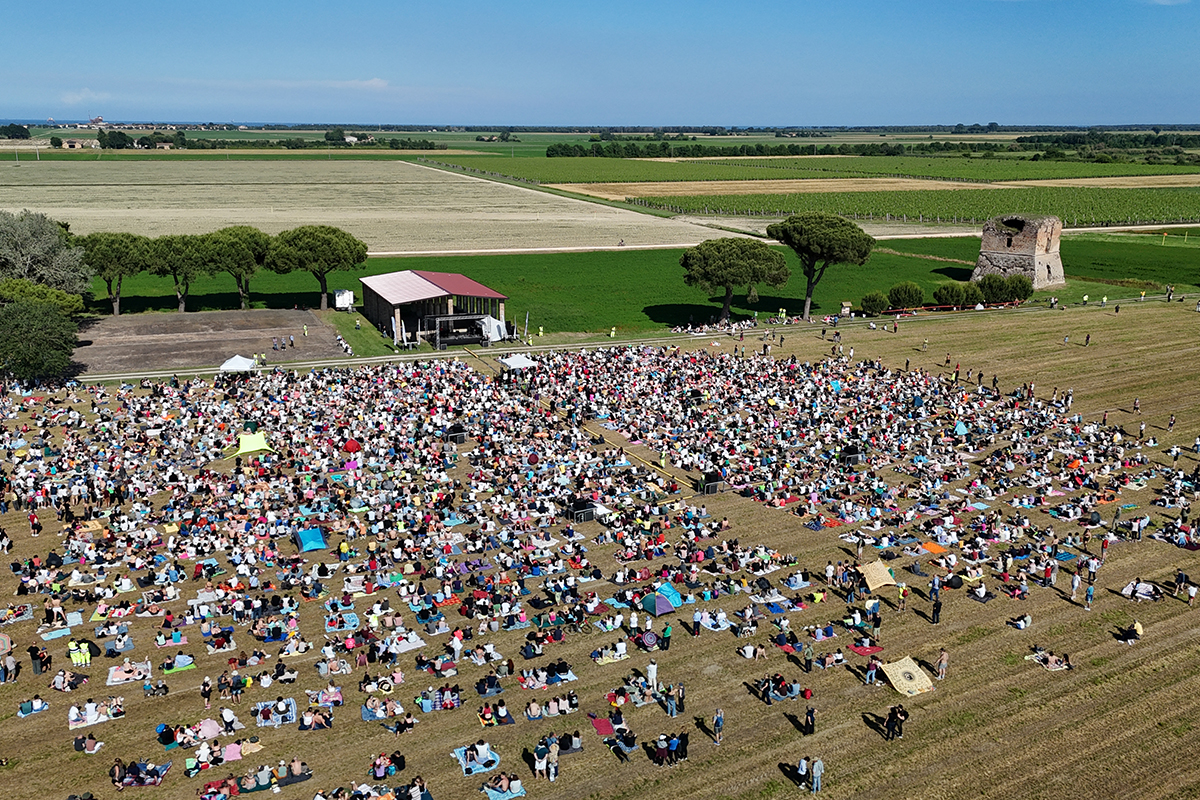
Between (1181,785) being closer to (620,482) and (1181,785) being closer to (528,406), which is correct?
(620,482)

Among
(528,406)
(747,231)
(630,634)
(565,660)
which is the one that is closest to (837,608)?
(630,634)

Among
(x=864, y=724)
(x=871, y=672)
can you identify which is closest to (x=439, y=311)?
(x=871, y=672)

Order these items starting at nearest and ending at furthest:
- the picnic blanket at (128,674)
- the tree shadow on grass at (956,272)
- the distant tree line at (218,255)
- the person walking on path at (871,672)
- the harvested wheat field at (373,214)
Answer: the picnic blanket at (128,674)
the person walking on path at (871,672)
the distant tree line at (218,255)
the tree shadow on grass at (956,272)
the harvested wheat field at (373,214)

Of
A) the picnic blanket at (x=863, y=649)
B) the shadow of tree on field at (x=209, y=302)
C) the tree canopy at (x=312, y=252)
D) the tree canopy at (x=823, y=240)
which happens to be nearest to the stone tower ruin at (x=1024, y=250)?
the tree canopy at (x=823, y=240)

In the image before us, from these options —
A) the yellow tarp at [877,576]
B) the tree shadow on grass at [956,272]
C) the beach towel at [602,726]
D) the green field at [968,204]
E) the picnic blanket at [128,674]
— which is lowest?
the beach towel at [602,726]

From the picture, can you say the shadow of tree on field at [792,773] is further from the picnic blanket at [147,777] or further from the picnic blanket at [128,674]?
the picnic blanket at [128,674]

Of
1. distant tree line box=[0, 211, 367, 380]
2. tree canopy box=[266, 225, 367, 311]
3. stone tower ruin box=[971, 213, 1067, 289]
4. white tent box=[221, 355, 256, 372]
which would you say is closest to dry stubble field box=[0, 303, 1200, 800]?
white tent box=[221, 355, 256, 372]
